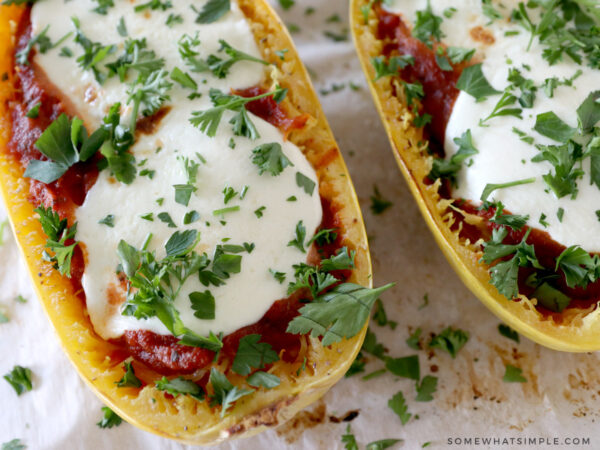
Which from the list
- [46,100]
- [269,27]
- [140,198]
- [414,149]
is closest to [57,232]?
[140,198]

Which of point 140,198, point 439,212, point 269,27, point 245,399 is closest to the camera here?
point 245,399

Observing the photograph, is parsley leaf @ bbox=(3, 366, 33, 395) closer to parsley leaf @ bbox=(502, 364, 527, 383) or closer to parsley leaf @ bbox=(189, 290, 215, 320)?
parsley leaf @ bbox=(189, 290, 215, 320)

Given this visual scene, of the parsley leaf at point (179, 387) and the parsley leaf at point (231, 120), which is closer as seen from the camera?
the parsley leaf at point (179, 387)

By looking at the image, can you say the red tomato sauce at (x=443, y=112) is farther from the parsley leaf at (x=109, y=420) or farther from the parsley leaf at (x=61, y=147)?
the parsley leaf at (x=109, y=420)

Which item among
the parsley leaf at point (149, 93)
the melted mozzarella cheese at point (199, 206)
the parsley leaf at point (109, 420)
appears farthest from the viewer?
the parsley leaf at point (109, 420)

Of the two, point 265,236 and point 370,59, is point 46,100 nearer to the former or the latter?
point 265,236

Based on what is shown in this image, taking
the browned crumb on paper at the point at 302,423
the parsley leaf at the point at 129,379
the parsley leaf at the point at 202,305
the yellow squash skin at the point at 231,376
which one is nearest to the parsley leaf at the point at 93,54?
the yellow squash skin at the point at 231,376

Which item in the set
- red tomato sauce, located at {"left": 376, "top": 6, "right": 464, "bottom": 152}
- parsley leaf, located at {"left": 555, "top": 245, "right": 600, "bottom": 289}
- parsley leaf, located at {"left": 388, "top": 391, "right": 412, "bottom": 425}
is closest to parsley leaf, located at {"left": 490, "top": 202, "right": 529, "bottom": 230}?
parsley leaf, located at {"left": 555, "top": 245, "right": 600, "bottom": 289}
